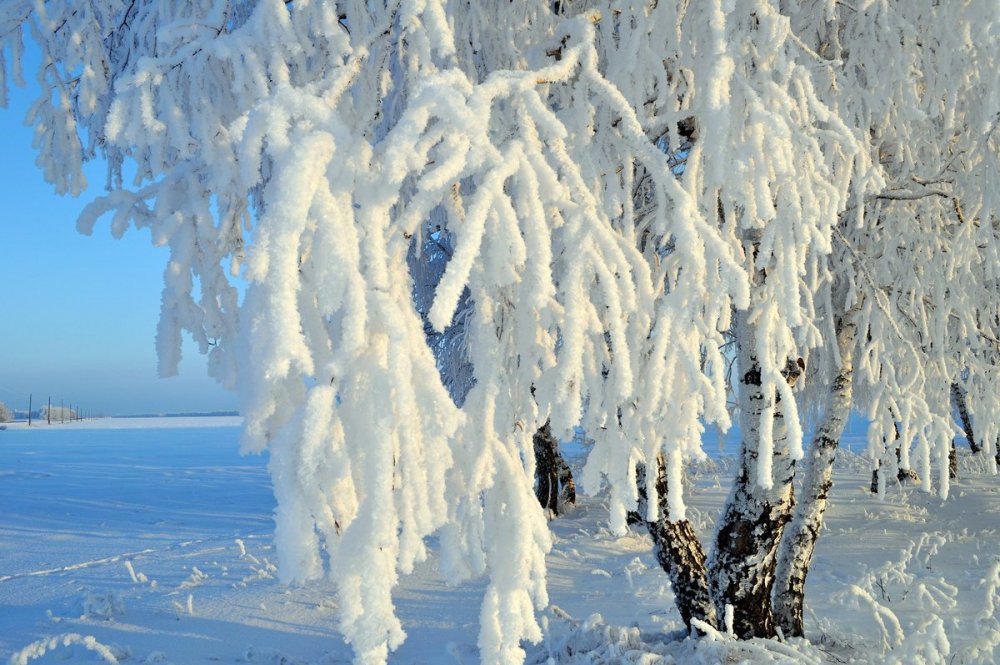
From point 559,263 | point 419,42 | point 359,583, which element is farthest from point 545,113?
point 559,263

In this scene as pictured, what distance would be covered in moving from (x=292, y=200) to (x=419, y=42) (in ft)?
2.88

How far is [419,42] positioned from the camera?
204cm

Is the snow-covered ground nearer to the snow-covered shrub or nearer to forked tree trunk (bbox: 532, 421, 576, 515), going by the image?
the snow-covered shrub

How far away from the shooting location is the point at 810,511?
16.2 feet

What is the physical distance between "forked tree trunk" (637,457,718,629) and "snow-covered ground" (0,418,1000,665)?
0.28 meters

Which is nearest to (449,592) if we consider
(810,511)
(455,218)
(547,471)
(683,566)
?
(683,566)

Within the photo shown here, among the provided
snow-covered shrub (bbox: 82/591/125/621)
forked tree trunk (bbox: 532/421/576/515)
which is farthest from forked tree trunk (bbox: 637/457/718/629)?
forked tree trunk (bbox: 532/421/576/515)

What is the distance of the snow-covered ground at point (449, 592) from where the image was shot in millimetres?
4648

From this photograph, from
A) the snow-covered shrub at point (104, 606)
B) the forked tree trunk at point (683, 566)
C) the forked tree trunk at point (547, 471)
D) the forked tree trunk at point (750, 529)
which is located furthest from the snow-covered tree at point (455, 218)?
the forked tree trunk at point (547, 471)

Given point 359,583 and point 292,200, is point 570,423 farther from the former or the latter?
point 292,200

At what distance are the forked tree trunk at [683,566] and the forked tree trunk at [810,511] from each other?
27.5 inches

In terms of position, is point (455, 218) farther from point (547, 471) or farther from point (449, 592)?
point (547, 471)

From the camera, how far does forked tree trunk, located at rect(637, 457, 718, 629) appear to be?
4.46 metres

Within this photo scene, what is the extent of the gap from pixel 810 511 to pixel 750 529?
108 cm
